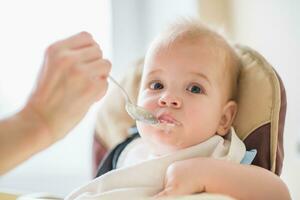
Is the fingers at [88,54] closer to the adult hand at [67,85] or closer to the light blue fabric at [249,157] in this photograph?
the adult hand at [67,85]

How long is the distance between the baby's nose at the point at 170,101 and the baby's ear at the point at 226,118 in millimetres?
148

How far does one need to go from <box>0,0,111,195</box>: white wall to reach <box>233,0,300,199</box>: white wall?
0.65 meters

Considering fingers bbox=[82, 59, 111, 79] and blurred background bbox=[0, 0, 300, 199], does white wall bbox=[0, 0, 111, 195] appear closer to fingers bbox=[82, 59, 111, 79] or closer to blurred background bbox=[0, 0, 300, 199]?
blurred background bbox=[0, 0, 300, 199]

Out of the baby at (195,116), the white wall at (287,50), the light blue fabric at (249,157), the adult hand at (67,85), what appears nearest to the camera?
the adult hand at (67,85)

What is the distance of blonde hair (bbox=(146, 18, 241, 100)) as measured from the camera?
112cm

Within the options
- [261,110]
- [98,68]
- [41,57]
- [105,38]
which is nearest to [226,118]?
[261,110]

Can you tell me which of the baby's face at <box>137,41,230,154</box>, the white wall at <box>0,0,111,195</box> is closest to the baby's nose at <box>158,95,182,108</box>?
the baby's face at <box>137,41,230,154</box>

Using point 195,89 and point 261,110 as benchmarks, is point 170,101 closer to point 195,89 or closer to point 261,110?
point 195,89

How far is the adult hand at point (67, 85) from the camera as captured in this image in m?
0.76

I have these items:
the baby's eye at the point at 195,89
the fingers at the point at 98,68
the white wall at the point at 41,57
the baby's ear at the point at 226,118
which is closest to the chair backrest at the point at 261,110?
the baby's ear at the point at 226,118

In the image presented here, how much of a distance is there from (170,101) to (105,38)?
3.66 ft

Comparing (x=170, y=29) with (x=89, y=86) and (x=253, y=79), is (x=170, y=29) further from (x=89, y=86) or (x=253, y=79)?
(x=89, y=86)

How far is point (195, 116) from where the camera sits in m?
1.05

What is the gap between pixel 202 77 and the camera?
108 cm
